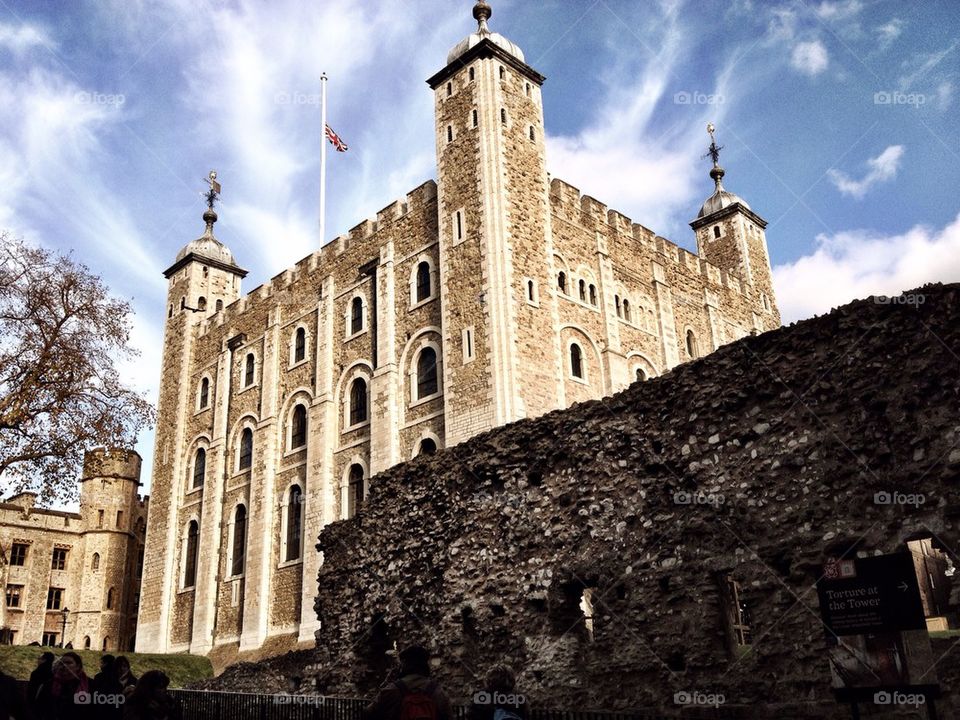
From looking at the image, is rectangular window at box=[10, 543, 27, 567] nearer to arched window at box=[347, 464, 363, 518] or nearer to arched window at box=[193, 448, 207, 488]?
arched window at box=[193, 448, 207, 488]

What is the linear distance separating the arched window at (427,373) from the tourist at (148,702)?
16867 mm

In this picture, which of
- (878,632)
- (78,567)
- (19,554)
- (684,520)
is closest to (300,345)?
(684,520)

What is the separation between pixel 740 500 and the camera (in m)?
9.14

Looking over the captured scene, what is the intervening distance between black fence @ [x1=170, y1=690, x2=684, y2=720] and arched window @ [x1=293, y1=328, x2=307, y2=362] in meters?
16.2

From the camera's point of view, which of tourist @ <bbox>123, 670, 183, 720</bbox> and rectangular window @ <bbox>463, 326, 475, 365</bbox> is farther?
rectangular window @ <bbox>463, 326, 475, 365</bbox>

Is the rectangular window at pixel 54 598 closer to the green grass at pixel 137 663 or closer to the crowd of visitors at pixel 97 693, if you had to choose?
the green grass at pixel 137 663

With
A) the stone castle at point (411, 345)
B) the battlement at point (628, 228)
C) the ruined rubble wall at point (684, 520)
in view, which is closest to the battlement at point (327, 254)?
the stone castle at point (411, 345)

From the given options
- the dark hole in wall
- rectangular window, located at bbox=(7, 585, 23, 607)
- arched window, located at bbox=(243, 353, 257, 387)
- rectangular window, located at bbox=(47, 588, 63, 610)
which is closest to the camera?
the dark hole in wall

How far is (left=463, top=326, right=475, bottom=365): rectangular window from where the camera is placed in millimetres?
22391

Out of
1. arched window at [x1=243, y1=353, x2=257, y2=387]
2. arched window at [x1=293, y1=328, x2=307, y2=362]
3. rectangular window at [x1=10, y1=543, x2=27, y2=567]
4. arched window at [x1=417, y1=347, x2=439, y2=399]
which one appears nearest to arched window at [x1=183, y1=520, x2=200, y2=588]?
arched window at [x1=243, y1=353, x2=257, y2=387]

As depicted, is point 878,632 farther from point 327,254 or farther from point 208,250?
point 208,250

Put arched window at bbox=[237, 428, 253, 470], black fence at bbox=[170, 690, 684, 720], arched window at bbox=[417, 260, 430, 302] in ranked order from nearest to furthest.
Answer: black fence at bbox=[170, 690, 684, 720] < arched window at bbox=[417, 260, 430, 302] < arched window at bbox=[237, 428, 253, 470]

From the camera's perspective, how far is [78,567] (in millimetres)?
43406

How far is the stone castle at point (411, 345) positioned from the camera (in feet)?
75.5
